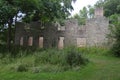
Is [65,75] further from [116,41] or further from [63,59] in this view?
[116,41]

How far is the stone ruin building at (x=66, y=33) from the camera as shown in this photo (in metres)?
24.2

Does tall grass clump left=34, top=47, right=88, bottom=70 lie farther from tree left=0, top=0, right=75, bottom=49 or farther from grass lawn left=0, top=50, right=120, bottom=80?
tree left=0, top=0, right=75, bottom=49

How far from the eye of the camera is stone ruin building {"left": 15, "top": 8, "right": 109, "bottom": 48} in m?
24.2

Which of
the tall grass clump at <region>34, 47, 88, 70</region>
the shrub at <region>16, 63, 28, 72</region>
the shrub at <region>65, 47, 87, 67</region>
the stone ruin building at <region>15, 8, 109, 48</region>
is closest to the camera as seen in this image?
the shrub at <region>16, 63, 28, 72</region>

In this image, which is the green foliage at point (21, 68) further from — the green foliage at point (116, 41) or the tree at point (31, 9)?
the green foliage at point (116, 41)

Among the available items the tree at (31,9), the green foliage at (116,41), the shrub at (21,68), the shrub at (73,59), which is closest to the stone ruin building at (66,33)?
the tree at (31,9)

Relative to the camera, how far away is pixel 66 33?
84.4 feet

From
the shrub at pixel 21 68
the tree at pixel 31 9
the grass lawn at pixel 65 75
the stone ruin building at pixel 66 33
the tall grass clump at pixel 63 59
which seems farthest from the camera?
the stone ruin building at pixel 66 33

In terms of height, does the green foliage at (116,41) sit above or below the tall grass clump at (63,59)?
above

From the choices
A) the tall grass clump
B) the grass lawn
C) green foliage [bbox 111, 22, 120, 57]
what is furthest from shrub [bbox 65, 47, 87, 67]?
green foliage [bbox 111, 22, 120, 57]

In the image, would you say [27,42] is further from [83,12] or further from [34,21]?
[83,12]

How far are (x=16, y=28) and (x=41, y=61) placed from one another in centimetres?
1747

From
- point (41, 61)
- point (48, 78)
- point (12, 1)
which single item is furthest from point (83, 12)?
point (48, 78)

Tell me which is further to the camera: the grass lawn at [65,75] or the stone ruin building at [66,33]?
the stone ruin building at [66,33]
